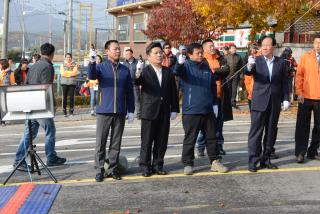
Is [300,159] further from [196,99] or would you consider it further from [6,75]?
[6,75]

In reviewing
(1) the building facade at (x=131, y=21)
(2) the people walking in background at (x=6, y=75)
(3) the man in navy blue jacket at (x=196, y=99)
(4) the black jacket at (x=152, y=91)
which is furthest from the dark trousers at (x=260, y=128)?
(1) the building facade at (x=131, y=21)

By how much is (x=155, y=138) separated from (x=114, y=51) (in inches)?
56.4

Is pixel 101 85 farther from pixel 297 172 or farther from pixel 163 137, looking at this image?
pixel 297 172

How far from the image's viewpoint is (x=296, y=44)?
82.2ft

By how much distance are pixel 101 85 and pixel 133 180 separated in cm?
142

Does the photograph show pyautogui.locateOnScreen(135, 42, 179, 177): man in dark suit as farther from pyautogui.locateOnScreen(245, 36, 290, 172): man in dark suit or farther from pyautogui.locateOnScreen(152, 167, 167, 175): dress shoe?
pyautogui.locateOnScreen(245, 36, 290, 172): man in dark suit

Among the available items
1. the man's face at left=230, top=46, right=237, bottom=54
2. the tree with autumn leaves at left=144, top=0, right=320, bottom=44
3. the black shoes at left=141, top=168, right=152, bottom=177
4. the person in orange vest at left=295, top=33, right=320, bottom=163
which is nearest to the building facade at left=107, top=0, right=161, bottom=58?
the tree with autumn leaves at left=144, top=0, right=320, bottom=44

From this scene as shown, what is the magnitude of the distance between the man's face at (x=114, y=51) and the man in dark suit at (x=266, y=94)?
6.23 ft

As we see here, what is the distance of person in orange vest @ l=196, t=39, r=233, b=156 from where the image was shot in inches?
318

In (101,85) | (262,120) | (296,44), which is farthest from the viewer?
(296,44)

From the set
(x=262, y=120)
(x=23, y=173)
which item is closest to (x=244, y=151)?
(x=262, y=120)

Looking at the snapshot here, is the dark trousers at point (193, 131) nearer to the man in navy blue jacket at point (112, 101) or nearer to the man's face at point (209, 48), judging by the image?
the man in navy blue jacket at point (112, 101)

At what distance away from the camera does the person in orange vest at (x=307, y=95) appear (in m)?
8.03

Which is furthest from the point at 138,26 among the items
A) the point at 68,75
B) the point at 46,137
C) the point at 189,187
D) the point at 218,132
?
the point at 189,187
